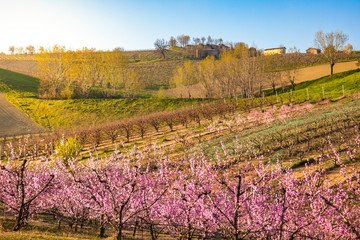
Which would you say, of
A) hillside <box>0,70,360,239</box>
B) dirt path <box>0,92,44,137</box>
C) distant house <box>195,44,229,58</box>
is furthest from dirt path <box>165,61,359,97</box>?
distant house <box>195,44,229,58</box>

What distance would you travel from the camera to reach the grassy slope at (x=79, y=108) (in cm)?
4703

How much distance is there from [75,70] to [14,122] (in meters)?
19.8

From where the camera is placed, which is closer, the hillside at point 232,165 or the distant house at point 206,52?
the hillside at point 232,165

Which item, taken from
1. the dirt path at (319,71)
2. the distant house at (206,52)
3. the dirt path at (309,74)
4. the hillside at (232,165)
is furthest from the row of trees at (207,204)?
the distant house at (206,52)

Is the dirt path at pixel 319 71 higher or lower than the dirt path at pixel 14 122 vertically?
higher

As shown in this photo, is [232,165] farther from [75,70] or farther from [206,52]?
[206,52]

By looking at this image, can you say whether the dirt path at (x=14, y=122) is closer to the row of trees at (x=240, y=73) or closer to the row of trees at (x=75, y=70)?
the row of trees at (x=75, y=70)

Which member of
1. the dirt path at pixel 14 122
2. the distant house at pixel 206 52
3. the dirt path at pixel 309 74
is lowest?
the dirt path at pixel 14 122

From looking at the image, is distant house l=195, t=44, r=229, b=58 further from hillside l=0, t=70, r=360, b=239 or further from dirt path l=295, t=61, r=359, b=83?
hillside l=0, t=70, r=360, b=239

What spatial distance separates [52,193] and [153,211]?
4038mm

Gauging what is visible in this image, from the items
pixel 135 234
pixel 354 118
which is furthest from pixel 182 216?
pixel 354 118

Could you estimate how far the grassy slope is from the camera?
47031 millimetres

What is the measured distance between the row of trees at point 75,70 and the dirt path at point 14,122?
29.6 feet

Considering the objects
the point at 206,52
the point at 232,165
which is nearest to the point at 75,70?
the point at 232,165
